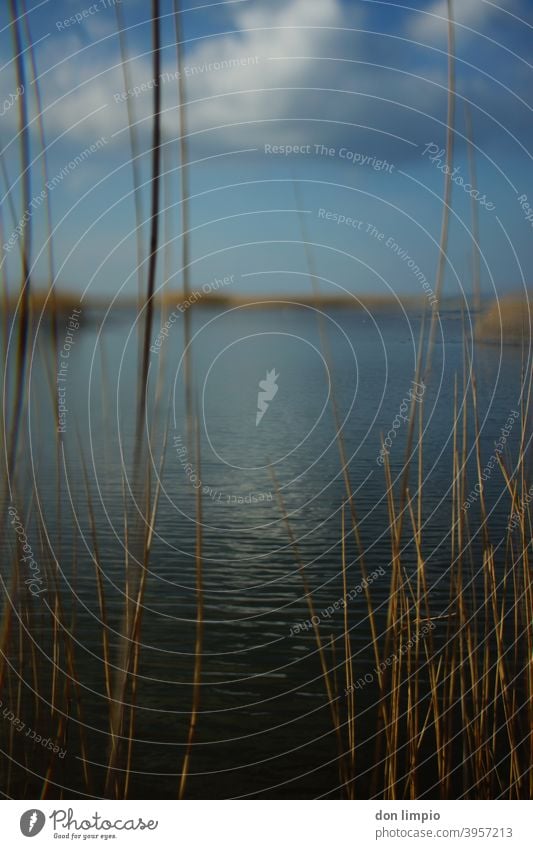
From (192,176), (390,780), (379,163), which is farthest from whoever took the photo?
(379,163)

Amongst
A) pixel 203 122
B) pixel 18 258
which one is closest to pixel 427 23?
pixel 203 122

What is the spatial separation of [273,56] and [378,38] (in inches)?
10.1

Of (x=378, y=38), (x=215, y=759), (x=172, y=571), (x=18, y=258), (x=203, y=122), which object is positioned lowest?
(x=215, y=759)

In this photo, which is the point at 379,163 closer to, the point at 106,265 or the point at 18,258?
the point at 106,265

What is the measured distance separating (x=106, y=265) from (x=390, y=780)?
4.24 ft

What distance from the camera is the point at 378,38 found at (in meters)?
1.78

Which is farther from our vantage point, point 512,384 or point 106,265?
point 512,384

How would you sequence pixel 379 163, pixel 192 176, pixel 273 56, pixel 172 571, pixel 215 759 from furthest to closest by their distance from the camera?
pixel 172 571, pixel 215 759, pixel 379 163, pixel 192 176, pixel 273 56
